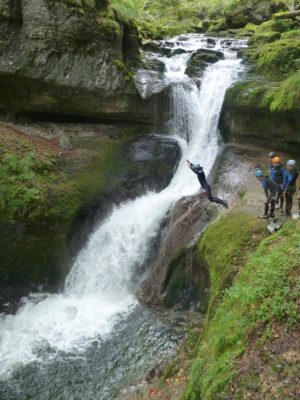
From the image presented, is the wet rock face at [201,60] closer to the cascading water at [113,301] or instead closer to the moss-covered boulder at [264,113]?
the cascading water at [113,301]

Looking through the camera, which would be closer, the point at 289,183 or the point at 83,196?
the point at 289,183

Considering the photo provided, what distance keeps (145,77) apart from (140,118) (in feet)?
6.13

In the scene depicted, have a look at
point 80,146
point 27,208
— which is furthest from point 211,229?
point 80,146

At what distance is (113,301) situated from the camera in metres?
11.7

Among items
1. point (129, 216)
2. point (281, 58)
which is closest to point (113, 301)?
Answer: point (129, 216)

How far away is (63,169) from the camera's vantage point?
45.6 ft

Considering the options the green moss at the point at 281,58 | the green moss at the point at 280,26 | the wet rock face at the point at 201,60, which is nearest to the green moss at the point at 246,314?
the green moss at the point at 281,58

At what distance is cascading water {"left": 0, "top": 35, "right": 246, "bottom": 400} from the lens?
348 inches

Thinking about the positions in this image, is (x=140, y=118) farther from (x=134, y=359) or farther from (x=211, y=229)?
(x=134, y=359)

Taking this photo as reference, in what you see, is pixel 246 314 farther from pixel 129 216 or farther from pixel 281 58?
pixel 281 58

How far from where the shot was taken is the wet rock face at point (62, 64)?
1316cm

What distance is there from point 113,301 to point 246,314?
6873 millimetres

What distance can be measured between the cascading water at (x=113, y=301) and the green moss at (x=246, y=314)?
10.3ft

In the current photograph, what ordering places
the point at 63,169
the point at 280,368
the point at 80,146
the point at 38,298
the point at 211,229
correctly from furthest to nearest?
the point at 80,146, the point at 63,169, the point at 38,298, the point at 211,229, the point at 280,368
